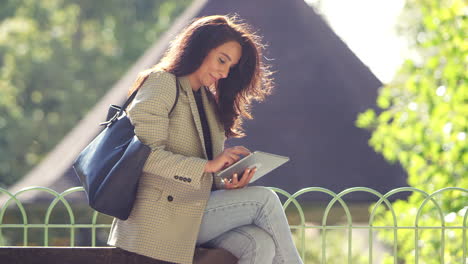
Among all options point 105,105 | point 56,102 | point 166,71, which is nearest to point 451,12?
point 166,71

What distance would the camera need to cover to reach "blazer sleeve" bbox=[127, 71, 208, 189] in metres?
3.38

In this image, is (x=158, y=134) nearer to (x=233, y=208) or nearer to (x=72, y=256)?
(x=233, y=208)

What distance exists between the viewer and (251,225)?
3.55 meters

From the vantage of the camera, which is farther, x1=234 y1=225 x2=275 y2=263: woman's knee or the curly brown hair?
the curly brown hair

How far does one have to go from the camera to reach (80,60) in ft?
79.3

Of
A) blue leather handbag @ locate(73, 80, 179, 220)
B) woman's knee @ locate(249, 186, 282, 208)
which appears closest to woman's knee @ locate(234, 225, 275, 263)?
woman's knee @ locate(249, 186, 282, 208)

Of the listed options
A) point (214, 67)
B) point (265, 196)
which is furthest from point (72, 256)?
point (214, 67)

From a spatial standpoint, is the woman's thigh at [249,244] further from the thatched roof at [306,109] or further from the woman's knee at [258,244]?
the thatched roof at [306,109]

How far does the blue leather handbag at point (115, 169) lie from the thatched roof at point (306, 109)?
4268mm

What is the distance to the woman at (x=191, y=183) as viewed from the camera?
3406 millimetres

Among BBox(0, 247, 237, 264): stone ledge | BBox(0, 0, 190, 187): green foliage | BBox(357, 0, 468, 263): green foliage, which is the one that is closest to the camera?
BBox(0, 247, 237, 264): stone ledge

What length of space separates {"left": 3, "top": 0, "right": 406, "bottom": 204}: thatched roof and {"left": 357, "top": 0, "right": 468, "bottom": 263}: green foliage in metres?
1.14

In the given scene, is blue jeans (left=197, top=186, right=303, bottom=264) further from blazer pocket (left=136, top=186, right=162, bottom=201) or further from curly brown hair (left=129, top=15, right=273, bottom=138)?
curly brown hair (left=129, top=15, right=273, bottom=138)

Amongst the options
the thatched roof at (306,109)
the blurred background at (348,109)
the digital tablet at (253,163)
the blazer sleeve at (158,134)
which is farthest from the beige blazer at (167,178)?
the thatched roof at (306,109)
